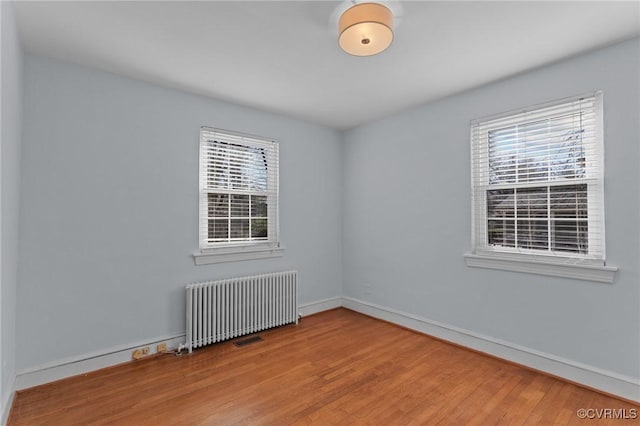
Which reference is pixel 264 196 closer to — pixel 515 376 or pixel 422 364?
pixel 422 364

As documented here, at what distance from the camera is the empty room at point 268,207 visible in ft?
6.88

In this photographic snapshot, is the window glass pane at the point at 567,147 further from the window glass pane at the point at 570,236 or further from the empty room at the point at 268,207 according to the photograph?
the window glass pane at the point at 570,236

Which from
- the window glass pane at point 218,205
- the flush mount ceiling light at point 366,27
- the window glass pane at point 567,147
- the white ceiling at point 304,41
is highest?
the white ceiling at point 304,41

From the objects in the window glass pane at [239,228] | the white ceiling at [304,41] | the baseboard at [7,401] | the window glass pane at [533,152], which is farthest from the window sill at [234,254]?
the window glass pane at [533,152]

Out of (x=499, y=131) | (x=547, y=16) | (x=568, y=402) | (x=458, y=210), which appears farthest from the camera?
(x=458, y=210)

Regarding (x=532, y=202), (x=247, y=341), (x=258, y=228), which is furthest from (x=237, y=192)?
(x=532, y=202)

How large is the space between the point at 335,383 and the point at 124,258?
2219 millimetres

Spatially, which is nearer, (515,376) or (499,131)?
(515,376)

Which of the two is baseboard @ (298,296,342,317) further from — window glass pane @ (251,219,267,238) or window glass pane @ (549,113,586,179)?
window glass pane @ (549,113,586,179)

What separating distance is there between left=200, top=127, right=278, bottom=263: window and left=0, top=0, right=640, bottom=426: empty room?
29 mm

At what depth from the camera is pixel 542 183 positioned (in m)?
2.71

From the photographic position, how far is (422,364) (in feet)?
9.25

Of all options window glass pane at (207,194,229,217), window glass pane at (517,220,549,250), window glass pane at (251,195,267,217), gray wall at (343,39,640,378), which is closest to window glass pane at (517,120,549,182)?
gray wall at (343,39,640,378)

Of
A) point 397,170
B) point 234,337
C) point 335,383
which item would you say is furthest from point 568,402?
point 234,337
